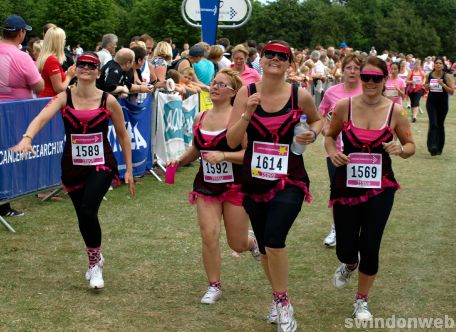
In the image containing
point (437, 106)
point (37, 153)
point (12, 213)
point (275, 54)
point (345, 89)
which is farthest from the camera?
point (437, 106)

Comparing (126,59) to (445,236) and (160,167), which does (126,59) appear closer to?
(160,167)

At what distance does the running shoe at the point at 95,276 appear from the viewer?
6.55 meters

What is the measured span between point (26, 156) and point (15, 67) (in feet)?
3.36

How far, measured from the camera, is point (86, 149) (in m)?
6.57

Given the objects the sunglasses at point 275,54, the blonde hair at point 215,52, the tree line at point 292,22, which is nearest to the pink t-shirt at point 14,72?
the sunglasses at point 275,54

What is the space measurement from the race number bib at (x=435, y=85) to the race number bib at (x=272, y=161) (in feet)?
37.7

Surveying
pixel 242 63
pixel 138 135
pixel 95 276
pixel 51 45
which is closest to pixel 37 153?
pixel 51 45

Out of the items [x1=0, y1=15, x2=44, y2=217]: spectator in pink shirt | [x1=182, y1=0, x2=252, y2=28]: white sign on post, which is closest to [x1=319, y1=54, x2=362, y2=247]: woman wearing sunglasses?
[x1=0, y1=15, x2=44, y2=217]: spectator in pink shirt

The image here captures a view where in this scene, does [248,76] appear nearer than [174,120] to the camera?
Yes

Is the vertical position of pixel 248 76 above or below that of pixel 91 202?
above

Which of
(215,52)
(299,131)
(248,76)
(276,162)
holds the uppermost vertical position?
(299,131)

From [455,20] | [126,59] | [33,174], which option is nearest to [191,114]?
[126,59]

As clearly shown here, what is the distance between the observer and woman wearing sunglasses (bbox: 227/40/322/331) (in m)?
Answer: 5.57

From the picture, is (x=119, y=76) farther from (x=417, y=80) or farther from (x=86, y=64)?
(x=417, y=80)
